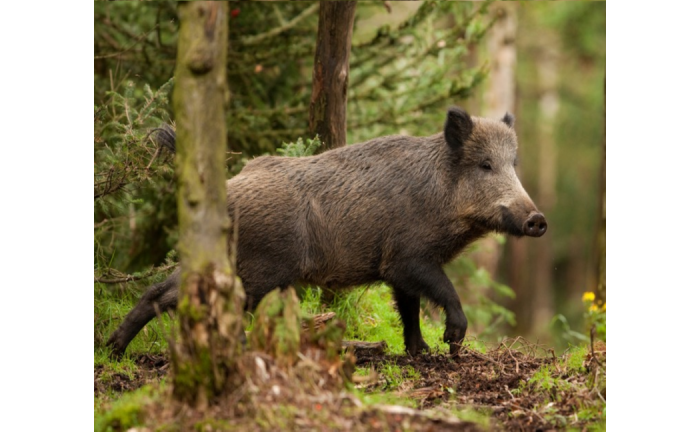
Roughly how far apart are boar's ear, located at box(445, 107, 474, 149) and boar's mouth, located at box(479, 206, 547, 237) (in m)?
0.66

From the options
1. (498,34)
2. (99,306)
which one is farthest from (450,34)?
(498,34)

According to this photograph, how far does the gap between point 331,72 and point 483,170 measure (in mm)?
1837

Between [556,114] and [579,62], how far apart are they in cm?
202

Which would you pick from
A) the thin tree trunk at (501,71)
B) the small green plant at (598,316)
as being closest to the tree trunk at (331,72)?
the small green plant at (598,316)

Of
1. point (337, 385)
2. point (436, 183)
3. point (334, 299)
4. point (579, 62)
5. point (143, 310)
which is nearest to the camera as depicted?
point (337, 385)

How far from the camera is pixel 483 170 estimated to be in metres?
6.56

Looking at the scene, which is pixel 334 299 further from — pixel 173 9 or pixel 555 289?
pixel 555 289

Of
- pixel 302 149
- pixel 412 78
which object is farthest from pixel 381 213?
pixel 412 78

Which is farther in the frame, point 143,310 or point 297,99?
point 297,99

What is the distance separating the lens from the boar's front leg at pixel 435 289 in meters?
A: 6.27

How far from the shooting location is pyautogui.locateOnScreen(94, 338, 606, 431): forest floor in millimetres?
3730

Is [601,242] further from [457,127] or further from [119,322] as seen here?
[119,322]

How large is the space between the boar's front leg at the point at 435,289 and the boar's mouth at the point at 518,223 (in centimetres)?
57

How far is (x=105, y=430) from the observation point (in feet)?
13.3
